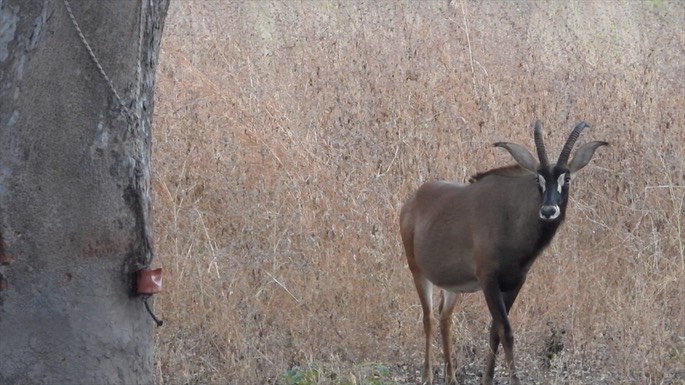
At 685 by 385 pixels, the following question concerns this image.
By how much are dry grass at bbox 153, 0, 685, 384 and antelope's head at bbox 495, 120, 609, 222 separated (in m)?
0.89

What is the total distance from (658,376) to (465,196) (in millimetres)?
1643

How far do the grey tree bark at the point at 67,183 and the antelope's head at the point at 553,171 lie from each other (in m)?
3.07

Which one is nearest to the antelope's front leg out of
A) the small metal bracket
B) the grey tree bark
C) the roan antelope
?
the roan antelope

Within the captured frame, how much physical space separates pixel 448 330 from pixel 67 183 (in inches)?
145

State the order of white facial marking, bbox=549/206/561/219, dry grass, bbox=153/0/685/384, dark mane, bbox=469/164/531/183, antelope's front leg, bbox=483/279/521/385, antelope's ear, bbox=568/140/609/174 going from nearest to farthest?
white facial marking, bbox=549/206/561/219 < antelope's front leg, bbox=483/279/521/385 < antelope's ear, bbox=568/140/609/174 < dry grass, bbox=153/0/685/384 < dark mane, bbox=469/164/531/183

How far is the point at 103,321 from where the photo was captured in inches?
169

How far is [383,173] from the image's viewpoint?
904cm

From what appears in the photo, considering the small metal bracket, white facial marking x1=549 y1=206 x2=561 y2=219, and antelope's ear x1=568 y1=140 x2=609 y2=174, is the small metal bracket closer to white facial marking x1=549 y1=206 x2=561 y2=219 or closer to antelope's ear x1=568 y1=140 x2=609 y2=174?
white facial marking x1=549 y1=206 x2=561 y2=219

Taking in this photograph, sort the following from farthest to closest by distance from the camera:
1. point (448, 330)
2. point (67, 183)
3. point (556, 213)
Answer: point (448, 330)
point (556, 213)
point (67, 183)

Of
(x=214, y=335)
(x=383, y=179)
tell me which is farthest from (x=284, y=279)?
(x=383, y=179)

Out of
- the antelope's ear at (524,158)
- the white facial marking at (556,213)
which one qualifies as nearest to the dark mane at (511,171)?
the antelope's ear at (524,158)

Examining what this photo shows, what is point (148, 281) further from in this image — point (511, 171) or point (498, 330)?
point (511, 171)

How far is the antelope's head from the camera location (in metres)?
6.74

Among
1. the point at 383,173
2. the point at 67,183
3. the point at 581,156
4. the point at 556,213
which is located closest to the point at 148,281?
the point at 67,183
